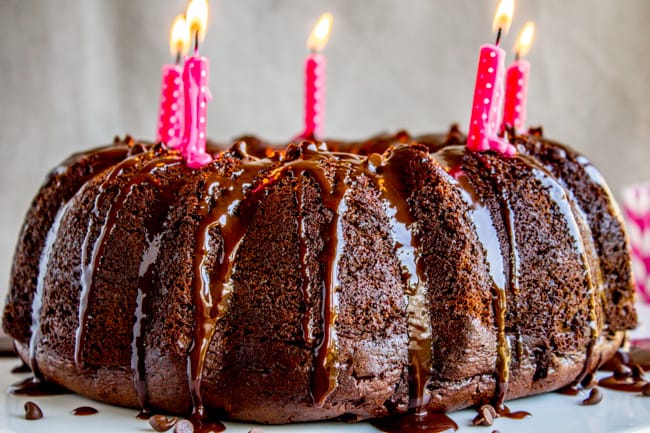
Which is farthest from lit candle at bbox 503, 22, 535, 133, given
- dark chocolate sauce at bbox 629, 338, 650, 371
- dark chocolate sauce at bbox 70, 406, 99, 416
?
dark chocolate sauce at bbox 70, 406, 99, 416

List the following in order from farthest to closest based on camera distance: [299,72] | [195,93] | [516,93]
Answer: [299,72], [516,93], [195,93]

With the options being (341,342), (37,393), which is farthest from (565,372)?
(37,393)

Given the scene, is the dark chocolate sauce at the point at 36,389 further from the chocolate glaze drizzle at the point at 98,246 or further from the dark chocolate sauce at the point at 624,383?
the dark chocolate sauce at the point at 624,383

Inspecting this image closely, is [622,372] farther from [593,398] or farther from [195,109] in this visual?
[195,109]

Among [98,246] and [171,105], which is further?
[171,105]

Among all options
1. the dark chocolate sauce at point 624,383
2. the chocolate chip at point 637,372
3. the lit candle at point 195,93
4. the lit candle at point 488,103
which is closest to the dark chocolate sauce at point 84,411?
the lit candle at point 195,93

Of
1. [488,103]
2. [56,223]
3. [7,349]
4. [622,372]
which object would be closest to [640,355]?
[622,372]

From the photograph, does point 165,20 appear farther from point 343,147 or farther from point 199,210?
point 199,210
